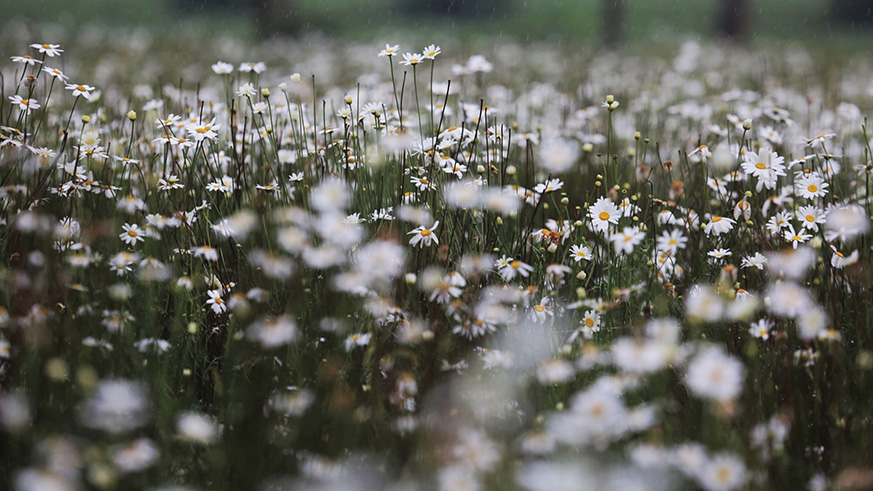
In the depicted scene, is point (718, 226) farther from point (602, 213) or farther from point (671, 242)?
point (602, 213)

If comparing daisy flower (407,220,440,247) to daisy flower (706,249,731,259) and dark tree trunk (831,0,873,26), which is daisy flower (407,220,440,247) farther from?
dark tree trunk (831,0,873,26)

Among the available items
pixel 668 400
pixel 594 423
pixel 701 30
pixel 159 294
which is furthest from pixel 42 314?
pixel 701 30

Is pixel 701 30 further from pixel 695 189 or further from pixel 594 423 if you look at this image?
pixel 594 423

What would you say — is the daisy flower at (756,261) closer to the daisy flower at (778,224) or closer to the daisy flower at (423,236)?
the daisy flower at (778,224)

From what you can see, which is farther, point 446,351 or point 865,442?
point 446,351

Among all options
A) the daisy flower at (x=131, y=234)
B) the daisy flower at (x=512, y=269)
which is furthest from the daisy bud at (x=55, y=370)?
the daisy flower at (x=512, y=269)

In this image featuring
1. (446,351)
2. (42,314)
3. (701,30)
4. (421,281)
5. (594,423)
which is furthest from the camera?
(701,30)
